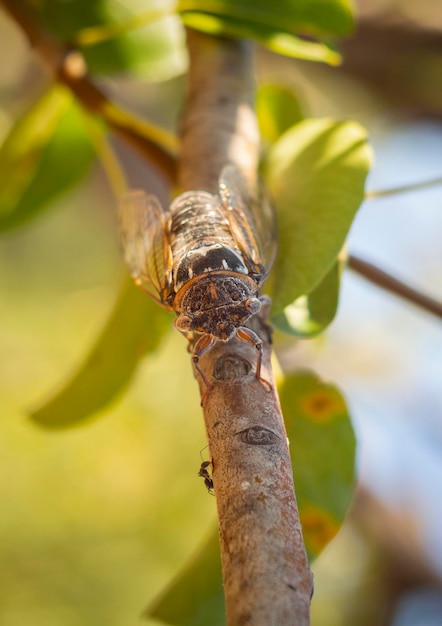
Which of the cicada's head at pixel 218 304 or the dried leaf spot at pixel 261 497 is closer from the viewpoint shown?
the dried leaf spot at pixel 261 497

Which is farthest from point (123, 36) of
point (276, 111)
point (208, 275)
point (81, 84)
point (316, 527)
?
point (316, 527)

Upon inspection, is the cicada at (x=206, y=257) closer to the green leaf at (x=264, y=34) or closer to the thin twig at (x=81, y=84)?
the thin twig at (x=81, y=84)

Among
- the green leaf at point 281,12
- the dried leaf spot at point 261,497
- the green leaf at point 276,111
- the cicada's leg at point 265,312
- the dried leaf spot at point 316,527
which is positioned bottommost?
the dried leaf spot at point 316,527

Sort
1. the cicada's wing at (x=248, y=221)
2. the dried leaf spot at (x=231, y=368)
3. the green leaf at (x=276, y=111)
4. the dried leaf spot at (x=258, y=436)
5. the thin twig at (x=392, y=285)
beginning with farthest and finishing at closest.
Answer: the green leaf at (x=276, y=111), the thin twig at (x=392, y=285), the cicada's wing at (x=248, y=221), the dried leaf spot at (x=231, y=368), the dried leaf spot at (x=258, y=436)

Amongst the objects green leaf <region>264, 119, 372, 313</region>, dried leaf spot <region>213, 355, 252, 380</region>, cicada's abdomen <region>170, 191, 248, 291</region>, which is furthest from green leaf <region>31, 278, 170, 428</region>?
dried leaf spot <region>213, 355, 252, 380</region>

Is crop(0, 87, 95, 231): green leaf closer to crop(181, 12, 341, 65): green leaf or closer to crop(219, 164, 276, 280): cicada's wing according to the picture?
crop(181, 12, 341, 65): green leaf

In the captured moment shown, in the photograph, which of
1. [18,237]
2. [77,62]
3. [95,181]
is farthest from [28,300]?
[77,62]

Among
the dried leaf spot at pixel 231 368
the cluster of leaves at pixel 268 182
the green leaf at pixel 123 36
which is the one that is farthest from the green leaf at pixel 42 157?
the dried leaf spot at pixel 231 368
